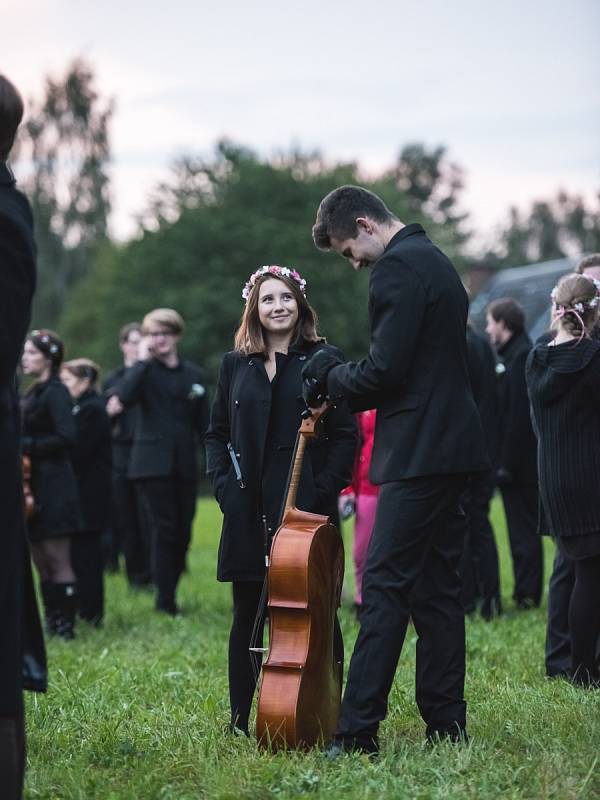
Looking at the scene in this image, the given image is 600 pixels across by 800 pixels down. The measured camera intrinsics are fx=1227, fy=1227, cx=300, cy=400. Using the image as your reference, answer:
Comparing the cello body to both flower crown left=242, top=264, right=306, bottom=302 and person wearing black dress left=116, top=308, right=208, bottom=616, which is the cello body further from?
person wearing black dress left=116, top=308, right=208, bottom=616

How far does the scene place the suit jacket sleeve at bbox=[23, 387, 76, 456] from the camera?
9.17 meters

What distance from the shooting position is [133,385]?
10.7m

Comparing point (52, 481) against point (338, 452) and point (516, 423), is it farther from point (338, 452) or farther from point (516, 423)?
point (338, 452)

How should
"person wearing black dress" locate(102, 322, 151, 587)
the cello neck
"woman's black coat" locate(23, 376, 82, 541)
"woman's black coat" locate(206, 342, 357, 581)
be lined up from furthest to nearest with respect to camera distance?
"person wearing black dress" locate(102, 322, 151, 587) < "woman's black coat" locate(23, 376, 82, 541) < "woman's black coat" locate(206, 342, 357, 581) < the cello neck

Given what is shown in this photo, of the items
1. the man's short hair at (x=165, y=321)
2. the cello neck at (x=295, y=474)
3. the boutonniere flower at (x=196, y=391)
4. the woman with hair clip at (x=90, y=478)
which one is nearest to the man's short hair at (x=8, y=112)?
the cello neck at (x=295, y=474)

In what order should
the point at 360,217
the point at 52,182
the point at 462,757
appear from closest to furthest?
1. the point at 462,757
2. the point at 360,217
3. the point at 52,182

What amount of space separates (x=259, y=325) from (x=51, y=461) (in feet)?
13.1

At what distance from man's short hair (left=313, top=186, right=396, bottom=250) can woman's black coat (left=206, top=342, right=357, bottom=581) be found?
2.75 feet

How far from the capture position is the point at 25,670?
397cm

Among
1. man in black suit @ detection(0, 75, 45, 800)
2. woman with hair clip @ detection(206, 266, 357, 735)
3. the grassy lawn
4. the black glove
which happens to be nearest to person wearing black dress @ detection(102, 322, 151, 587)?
the grassy lawn

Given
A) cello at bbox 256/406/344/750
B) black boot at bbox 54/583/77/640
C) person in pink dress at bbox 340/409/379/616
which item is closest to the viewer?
cello at bbox 256/406/344/750

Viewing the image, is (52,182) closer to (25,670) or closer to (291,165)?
(291,165)

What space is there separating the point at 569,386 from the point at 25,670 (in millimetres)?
3397

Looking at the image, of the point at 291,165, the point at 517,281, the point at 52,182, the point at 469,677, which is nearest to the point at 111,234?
the point at 52,182
